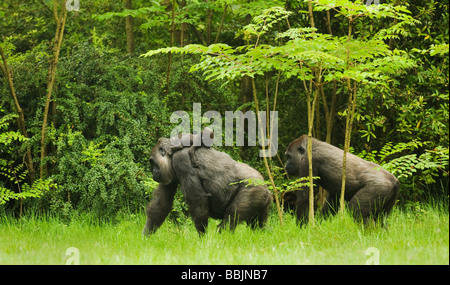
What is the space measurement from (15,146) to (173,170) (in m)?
A: 3.28

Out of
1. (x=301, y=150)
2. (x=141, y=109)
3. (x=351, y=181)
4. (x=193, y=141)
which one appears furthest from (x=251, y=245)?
(x=141, y=109)

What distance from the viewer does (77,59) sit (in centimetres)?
862

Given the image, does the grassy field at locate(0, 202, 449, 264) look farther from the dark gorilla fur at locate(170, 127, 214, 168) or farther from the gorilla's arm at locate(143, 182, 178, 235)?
the dark gorilla fur at locate(170, 127, 214, 168)

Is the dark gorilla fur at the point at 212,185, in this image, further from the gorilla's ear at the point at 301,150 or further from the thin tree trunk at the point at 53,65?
the thin tree trunk at the point at 53,65

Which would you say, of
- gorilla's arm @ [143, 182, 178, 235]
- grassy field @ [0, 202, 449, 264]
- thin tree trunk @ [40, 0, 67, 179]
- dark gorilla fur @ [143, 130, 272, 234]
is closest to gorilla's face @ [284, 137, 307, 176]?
dark gorilla fur @ [143, 130, 272, 234]

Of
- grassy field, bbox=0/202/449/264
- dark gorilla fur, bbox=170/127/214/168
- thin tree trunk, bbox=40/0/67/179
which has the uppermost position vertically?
thin tree trunk, bbox=40/0/67/179

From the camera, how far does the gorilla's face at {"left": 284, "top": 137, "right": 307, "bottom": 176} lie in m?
6.46

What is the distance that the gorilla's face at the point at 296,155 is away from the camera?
6464mm

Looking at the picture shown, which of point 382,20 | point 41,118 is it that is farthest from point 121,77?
point 382,20

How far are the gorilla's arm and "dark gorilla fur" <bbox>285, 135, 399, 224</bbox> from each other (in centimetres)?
146

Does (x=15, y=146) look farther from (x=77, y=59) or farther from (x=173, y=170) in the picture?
(x=173, y=170)

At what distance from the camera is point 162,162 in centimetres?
588

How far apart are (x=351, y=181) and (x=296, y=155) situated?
0.81m

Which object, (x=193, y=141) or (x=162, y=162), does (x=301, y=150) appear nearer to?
(x=193, y=141)
